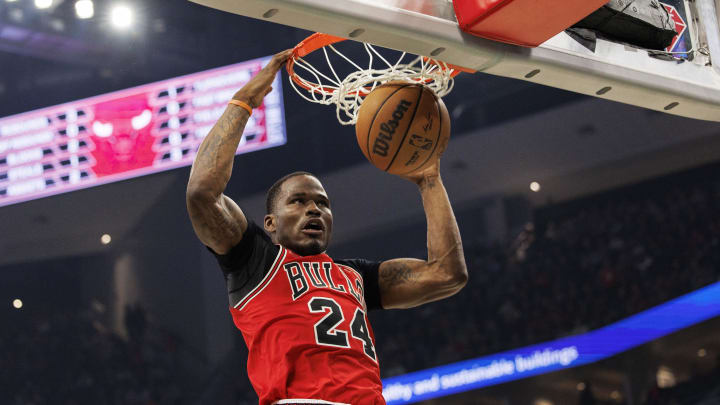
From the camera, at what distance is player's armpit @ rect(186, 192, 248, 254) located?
2496 millimetres

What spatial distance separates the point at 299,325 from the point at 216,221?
0.40 metres

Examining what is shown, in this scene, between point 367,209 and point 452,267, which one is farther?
point 367,209

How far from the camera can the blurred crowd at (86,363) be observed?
36.0 feet

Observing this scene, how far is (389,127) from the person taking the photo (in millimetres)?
2746

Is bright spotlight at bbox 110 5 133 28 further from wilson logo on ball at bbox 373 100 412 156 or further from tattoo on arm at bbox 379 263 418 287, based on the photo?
wilson logo on ball at bbox 373 100 412 156

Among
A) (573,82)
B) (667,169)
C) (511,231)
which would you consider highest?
(573,82)

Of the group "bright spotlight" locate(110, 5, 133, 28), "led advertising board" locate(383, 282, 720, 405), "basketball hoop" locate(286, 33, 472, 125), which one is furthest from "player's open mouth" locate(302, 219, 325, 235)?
"bright spotlight" locate(110, 5, 133, 28)

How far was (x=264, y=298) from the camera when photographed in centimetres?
264

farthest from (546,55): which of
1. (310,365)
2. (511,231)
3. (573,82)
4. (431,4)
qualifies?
(511,231)

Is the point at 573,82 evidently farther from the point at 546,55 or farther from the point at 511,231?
the point at 511,231

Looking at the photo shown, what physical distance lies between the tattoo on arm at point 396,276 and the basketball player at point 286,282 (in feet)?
0.32

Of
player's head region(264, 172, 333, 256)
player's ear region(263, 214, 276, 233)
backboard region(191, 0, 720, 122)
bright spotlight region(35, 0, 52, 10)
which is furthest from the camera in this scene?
bright spotlight region(35, 0, 52, 10)

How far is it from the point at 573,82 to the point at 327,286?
100 centimetres

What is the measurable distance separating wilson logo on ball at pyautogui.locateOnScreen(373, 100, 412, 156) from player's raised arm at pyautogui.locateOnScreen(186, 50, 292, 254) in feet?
1.29
